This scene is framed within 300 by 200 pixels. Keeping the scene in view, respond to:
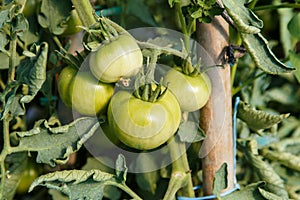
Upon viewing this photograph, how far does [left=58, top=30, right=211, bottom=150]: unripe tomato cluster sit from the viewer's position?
693 mm

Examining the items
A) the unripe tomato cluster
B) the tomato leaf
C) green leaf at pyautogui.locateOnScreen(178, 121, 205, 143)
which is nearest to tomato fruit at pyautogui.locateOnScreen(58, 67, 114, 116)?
the unripe tomato cluster

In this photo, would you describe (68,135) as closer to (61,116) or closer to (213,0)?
(61,116)

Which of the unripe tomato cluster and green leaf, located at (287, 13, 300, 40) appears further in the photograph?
green leaf, located at (287, 13, 300, 40)

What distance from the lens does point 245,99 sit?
43.3 inches

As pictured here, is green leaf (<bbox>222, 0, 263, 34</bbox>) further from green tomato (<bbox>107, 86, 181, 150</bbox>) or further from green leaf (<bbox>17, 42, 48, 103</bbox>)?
green leaf (<bbox>17, 42, 48, 103</bbox>)

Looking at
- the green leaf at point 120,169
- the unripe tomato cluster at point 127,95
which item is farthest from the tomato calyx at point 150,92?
the green leaf at point 120,169

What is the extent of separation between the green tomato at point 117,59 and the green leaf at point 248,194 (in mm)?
297

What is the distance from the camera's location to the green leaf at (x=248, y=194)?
84cm

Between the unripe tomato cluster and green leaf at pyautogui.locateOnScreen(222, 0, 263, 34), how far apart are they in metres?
0.13

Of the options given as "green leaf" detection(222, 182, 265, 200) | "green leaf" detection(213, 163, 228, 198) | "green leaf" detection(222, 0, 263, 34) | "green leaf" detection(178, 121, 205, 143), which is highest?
"green leaf" detection(222, 0, 263, 34)

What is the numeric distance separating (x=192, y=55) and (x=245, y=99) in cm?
27

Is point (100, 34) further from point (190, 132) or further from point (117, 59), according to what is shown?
point (190, 132)

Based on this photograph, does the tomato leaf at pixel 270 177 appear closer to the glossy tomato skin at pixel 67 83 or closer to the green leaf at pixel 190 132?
the green leaf at pixel 190 132

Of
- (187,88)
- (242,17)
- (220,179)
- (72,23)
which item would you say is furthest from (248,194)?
(72,23)
